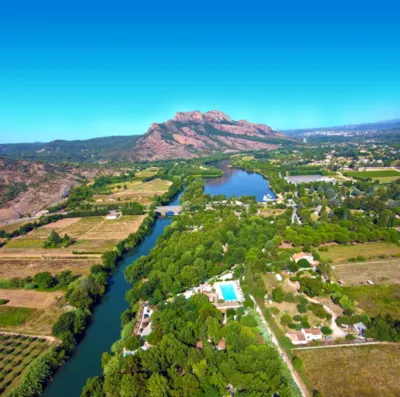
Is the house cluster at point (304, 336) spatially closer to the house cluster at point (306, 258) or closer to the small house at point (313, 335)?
the small house at point (313, 335)

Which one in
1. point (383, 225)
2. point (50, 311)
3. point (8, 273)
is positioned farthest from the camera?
point (383, 225)

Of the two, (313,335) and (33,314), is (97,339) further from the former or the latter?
(313,335)

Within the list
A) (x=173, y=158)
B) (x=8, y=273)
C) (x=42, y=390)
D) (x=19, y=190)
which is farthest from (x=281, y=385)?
(x=173, y=158)

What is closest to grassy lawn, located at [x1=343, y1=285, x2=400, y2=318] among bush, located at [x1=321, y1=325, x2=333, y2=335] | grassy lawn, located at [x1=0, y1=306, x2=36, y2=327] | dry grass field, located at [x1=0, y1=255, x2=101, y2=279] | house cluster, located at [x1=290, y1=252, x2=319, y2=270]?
house cluster, located at [x1=290, y1=252, x2=319, y2=270]

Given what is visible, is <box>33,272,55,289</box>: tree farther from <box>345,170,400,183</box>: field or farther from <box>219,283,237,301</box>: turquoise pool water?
<box>345,170,400,183</box>: field

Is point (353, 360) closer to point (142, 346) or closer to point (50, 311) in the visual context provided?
point (142, 346)
